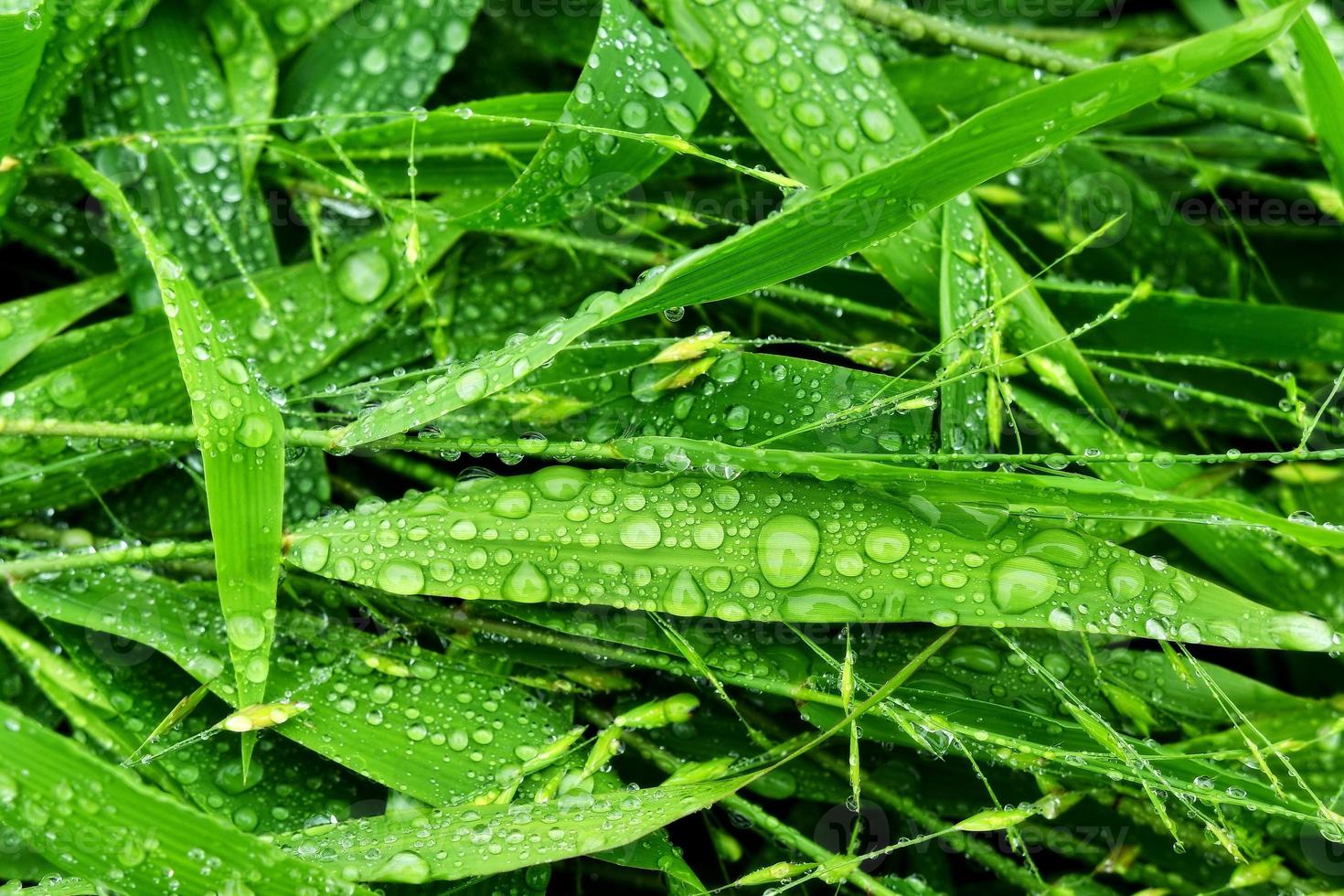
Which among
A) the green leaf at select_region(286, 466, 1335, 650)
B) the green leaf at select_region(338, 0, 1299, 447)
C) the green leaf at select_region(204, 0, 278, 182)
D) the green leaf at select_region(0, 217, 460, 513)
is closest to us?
the green leaf at select_region(338, 0, 1299, 447)

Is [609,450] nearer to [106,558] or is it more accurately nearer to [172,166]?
[106,558]

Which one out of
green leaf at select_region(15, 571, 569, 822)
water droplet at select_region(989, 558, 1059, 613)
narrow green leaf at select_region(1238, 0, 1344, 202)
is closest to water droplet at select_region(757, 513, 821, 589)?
water droplet at select_region(989, 558, 1059, 613)

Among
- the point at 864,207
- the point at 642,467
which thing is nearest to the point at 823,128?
the point at 864,207

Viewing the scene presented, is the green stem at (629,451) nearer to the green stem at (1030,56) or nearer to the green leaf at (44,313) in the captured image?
the green leaf at (44,313)

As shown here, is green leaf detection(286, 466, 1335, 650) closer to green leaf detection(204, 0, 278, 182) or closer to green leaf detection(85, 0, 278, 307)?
green leaf detection(85, 0, 278, 307)

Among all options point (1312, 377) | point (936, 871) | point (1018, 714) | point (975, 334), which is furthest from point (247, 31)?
point (1312, 377)

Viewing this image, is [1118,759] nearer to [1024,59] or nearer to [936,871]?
[936,871]
